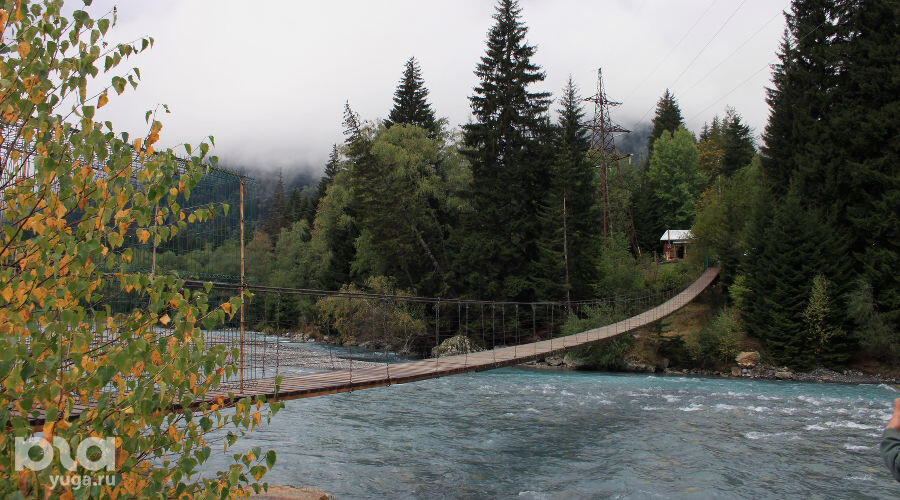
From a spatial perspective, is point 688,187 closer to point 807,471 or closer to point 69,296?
point 807,471

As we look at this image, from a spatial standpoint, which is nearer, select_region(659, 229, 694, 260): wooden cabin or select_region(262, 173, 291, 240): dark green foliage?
select_region(659, 229, 694, 260): wooden cabin

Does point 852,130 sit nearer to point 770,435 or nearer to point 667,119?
point 770,435

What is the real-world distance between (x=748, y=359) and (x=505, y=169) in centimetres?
1136

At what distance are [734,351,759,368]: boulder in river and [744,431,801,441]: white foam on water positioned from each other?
8.41 meters

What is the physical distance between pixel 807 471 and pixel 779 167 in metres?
17.6

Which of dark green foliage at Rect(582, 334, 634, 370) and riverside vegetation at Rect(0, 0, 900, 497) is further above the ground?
riverside vegetation at Rect(0, 0, 900, 497)

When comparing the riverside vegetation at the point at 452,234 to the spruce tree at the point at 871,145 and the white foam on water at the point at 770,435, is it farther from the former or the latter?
the white foam on water at the point at 770,435

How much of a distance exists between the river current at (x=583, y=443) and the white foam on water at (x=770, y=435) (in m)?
0.03

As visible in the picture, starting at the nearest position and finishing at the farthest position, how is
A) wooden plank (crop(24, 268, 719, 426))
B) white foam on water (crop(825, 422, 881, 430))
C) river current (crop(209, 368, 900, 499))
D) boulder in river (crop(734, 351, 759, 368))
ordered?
1. wooden plank (crop(24, 268, 719, 426))
2. river current (crop(209, 368, 900, 499))
3. white foam on water (crop(825, 422, 881, 430))
4. boulder in river (crop(734, 351, 759, 368))

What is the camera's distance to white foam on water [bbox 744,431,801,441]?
8734 millimetres

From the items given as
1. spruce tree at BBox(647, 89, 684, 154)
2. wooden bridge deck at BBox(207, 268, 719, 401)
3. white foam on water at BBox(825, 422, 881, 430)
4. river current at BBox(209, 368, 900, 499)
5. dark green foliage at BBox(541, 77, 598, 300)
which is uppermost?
spruce tree at BBox(647, 89, 684, 154)

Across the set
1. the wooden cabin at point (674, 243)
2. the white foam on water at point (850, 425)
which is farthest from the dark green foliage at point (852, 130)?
the wooden cabin at point (674, 243)

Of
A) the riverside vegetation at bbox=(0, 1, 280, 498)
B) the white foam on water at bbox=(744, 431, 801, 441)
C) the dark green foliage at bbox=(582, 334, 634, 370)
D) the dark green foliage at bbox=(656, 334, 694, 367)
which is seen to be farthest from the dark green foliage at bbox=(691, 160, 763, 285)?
the riverside vegetation at bbox=(0, 1, 280, 498)

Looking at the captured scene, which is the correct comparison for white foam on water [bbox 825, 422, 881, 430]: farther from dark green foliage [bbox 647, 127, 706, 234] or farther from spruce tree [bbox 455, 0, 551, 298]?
dark green foliage [bbox 647, 127, 706, 234]
